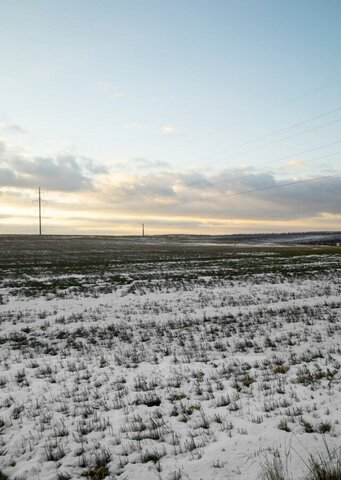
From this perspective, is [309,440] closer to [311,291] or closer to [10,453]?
[10,453]

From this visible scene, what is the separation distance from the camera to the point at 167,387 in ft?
29.8

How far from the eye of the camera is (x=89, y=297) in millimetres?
23750

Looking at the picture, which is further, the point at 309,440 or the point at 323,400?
the point at 323,400

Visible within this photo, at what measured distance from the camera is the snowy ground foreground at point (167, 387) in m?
5.77

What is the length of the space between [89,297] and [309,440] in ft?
64.3

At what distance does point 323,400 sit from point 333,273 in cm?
2878

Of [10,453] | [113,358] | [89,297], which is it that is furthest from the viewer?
[89,297]

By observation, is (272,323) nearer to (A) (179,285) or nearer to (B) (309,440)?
(B) (309,440)

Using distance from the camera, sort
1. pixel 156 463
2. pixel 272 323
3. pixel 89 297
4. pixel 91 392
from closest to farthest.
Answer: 1. pixel 156 463
2. pixel 91 392
3. pixel 272 323
4. pixel 89 297

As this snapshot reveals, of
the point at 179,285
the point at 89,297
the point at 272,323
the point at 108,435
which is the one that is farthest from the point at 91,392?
the point at 179,285

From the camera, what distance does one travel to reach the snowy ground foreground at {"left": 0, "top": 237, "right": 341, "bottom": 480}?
5766 millimetres

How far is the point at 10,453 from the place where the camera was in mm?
6234

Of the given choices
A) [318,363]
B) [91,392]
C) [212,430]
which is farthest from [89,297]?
[212,430]

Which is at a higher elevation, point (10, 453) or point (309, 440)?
point (309, 440)
